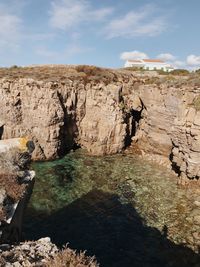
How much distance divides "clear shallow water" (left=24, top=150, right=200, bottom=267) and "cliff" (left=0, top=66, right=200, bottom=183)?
511 cm

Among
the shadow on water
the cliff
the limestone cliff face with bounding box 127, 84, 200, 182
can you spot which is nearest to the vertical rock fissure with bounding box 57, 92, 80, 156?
the cliff

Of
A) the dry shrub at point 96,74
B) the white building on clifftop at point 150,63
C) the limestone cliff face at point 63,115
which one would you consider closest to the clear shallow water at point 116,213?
the limestone cliff face at point 63,115

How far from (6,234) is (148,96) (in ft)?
115

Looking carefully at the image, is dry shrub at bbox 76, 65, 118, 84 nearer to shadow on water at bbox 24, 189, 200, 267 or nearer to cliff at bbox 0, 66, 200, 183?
cliff at bbox 0, 66, 200, 183

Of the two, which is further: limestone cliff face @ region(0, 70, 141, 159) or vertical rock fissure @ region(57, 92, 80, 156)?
vertical rock fissure @ region(57, 92, 80, 156)

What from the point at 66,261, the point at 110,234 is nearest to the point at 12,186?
the point at 66,261

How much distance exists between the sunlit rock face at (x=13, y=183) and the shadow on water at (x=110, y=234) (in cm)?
789

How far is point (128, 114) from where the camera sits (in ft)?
152

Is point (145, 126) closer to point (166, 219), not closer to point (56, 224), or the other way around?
point (166, 219)

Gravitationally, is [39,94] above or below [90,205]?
above

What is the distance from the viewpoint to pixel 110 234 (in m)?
23.3

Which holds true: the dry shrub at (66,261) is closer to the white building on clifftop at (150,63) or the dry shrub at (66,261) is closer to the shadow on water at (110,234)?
the shadow on water at (110,234)

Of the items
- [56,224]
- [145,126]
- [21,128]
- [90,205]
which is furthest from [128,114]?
[56,224]

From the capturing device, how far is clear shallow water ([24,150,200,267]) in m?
21.3
